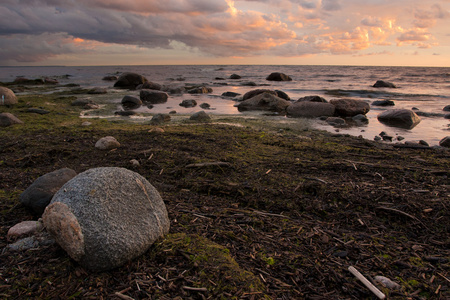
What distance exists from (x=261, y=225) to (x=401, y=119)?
30.3ft

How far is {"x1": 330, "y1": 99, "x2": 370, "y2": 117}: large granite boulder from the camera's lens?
11273mm

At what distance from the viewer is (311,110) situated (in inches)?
443

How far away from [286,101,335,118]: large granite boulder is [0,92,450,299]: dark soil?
5905 mm

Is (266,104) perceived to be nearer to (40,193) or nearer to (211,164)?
(211,164)

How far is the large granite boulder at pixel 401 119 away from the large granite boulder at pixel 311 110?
189 cm

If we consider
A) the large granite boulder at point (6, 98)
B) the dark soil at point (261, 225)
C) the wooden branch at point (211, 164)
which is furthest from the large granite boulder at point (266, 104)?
the large granite boulder at point (6, 98)

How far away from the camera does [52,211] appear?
6.81 feet

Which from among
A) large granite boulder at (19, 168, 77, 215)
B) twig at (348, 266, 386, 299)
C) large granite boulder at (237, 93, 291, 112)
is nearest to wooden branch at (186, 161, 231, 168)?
large granite boulder at (19, 168, 77, 215)

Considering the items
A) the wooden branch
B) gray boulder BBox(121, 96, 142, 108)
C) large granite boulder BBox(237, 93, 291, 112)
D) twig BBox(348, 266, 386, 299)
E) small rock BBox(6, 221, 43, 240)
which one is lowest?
twig BBox(348, 266, 386, 299)

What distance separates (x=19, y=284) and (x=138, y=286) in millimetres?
797

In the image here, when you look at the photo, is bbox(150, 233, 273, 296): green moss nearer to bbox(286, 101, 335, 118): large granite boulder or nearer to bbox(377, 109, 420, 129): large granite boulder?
bbox(377, 109, 420, 129): large granite boulder

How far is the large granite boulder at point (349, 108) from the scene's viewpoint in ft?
37.0

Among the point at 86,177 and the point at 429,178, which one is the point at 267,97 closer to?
the point at 429,178

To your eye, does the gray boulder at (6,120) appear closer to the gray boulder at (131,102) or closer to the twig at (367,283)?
the gray boulder at (131,102)
